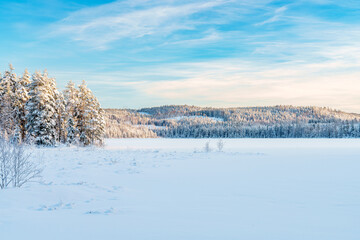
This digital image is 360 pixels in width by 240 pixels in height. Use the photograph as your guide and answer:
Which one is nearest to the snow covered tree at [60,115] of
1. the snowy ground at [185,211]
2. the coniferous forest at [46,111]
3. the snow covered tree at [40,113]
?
the coniferous forest at [46,111]

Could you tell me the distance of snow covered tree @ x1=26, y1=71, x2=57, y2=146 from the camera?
31953 mm

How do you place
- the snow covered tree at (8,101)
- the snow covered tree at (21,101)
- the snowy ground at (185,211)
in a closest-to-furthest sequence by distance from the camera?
the snowy ground at (185,211)
the snow covered tree at (8,101)
the snow covered tree at (21,101)

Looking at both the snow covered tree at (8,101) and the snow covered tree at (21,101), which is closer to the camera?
the snow covered tree at (8,101)

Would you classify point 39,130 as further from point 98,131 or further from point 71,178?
point 71,178

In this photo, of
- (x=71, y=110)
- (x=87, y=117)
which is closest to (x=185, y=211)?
(x=87, y=117)

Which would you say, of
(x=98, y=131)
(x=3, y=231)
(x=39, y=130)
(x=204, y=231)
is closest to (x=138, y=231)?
(x=204, y=231)

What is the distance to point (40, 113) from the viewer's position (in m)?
31.9

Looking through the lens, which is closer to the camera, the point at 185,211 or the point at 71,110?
the point at 185,211

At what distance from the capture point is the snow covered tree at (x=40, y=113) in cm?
3195

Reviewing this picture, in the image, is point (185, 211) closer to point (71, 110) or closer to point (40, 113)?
point (40, 113)

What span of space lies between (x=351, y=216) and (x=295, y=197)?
2133 mm

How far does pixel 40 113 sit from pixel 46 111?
0.73m

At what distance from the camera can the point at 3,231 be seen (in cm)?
512

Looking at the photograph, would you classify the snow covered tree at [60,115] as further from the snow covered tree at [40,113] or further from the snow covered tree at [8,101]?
the snow covered tree at [8,101]
